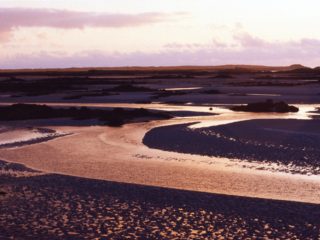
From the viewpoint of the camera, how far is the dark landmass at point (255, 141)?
21.7m

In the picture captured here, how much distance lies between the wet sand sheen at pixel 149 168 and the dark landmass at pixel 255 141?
1093mm

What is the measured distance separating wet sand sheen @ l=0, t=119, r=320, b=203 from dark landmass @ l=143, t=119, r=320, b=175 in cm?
109

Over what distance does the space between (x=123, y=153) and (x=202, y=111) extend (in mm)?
20162

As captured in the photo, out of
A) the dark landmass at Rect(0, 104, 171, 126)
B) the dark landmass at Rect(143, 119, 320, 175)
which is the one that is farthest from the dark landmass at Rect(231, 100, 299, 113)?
the dark landmass at Rect(143, 119, 320, 175)

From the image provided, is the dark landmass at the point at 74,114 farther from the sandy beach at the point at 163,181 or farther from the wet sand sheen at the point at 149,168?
the wet sand sheen at the point at 149,168

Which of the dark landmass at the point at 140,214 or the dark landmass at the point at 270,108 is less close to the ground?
the dark landmass at the point at 270,108

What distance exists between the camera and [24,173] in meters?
20.2

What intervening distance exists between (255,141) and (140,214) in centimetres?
1222

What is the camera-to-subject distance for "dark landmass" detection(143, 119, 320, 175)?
2169cm

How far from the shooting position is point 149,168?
68.2 ft

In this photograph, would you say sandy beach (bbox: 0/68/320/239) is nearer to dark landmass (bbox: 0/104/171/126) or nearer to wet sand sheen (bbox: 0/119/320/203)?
wet sand sheen (bbox: 0/119/320/203)

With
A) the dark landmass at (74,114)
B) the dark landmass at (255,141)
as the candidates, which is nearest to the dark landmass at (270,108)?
the dark landmass at (74,114)

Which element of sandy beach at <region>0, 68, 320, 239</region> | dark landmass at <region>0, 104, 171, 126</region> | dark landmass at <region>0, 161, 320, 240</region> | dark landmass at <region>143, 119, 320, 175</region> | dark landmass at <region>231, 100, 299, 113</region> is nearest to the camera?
dark landmass at <region>0, 161, 320, 240</region>

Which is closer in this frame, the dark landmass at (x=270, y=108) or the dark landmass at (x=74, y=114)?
A: the dark landmass at (x=74, y=114)
